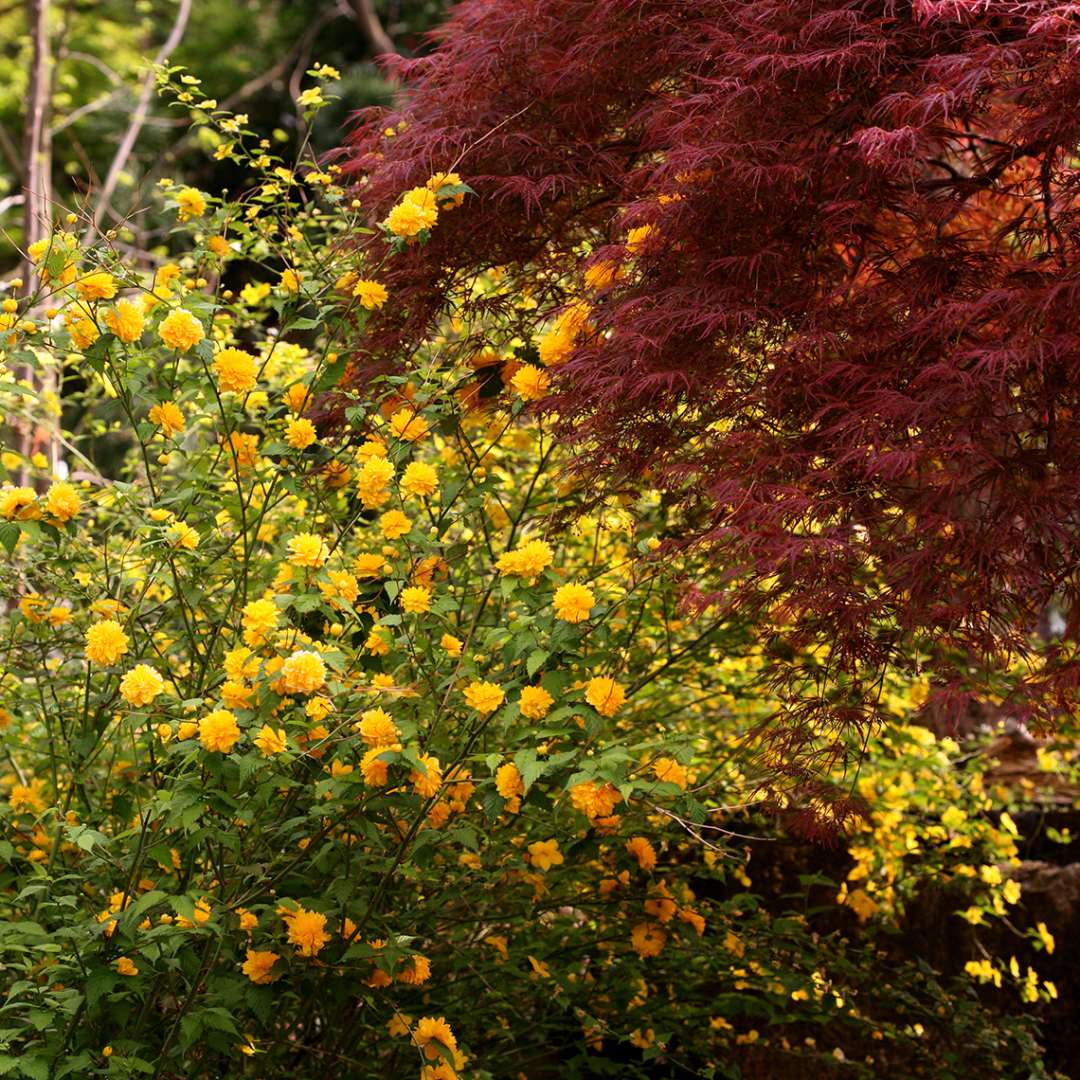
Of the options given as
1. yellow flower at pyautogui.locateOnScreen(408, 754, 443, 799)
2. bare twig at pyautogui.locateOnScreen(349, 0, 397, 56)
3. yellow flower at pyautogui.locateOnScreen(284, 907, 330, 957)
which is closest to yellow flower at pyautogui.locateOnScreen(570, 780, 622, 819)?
yellow flower at pyautogui.locateOnScreen(408, 754, 443, 799)

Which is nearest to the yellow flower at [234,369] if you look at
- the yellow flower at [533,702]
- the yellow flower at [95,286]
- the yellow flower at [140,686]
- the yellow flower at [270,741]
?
the yellow flower at [95,286]

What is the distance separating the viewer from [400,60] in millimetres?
3309

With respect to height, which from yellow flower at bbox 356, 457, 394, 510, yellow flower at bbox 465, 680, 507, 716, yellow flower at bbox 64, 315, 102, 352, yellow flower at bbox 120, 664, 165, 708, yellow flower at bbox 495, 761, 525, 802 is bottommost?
yellow flower at bbox 120, 664, 165, 708

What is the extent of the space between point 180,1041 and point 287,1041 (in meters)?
0.58

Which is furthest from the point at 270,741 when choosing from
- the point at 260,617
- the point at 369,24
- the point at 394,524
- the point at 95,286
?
the point at 369,24

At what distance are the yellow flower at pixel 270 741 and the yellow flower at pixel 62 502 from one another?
2.17 ft

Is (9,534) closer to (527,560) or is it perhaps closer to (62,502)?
(62,502)

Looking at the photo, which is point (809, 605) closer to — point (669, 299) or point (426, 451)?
point (669, 299)

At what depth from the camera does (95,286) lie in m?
2.33

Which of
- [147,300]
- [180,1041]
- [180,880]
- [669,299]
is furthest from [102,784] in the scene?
[669,299]

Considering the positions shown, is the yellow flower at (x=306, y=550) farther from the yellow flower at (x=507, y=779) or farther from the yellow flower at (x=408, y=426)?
the yellow flower at (x=507, y=779)

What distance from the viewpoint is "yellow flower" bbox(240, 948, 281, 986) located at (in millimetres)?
2252

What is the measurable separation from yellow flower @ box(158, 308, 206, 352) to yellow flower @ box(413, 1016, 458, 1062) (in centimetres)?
125

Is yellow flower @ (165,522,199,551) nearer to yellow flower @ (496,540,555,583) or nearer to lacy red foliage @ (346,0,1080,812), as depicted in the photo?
yellow flower @ (496,540,555,583)
